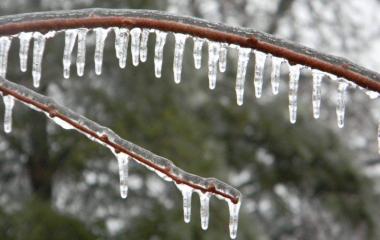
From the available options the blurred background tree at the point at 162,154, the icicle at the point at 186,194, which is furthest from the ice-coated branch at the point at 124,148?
the blurred background tree at the point at 162,154

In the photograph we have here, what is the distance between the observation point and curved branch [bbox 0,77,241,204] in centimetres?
65

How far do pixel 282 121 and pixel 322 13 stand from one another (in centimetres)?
140

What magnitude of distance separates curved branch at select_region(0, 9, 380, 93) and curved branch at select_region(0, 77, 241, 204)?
64 mm

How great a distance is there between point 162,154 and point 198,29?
2228 mm

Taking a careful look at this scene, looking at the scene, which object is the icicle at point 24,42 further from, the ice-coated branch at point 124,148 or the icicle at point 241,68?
the icicle at point 241,68

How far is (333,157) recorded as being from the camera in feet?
11.5

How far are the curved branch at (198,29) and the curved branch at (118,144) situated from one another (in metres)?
0.06

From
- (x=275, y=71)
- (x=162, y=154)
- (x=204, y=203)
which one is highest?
(x=275, y=71)

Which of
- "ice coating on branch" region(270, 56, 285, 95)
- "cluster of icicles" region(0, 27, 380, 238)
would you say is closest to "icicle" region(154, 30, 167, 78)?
"cluster of icicles" region(0, 27, 380, 238)

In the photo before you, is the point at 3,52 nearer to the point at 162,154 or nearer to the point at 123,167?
the point at 123,167

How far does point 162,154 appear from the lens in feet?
9.34

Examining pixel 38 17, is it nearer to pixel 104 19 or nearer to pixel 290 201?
pixel 104 19

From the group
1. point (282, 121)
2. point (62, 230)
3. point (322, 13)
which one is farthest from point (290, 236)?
point (62, 230)

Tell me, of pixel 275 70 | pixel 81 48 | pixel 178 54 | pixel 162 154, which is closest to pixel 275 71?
pixel 275 70
